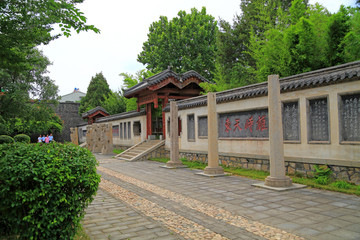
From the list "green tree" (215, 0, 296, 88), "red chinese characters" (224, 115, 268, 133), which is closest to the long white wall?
"red chinese characters" (224, 115, 268, 133)

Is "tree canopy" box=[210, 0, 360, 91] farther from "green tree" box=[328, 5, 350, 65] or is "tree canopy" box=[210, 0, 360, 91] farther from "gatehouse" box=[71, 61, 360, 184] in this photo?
"gatehouse" box=[71, 61, 360, 184]

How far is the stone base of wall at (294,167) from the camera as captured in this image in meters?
6.60

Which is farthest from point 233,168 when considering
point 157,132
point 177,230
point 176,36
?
point 176,36

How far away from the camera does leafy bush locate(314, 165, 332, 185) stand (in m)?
6.92

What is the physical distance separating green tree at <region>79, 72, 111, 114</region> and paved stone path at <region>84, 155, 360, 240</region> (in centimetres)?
2896

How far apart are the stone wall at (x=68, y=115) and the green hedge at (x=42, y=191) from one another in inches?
1349

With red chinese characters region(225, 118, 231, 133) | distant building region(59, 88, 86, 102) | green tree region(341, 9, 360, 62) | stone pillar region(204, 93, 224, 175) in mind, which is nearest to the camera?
green tree region(341, 9, 360, 62)

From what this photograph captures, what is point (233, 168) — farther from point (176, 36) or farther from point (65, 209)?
point (176, 36)

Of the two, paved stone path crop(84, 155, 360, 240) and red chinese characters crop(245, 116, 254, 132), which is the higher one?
red chinese characters crop(245, 116, 254, 132)

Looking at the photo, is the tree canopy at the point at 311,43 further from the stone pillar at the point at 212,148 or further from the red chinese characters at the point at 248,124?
the stone pillar at the point at 212,148

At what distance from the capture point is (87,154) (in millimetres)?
3684

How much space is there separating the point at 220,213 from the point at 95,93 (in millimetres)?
32400

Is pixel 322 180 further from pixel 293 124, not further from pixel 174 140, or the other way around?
pixel 174 140

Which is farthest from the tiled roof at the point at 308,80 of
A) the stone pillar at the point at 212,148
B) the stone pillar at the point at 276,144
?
the stone pillar at the point at 212,148
